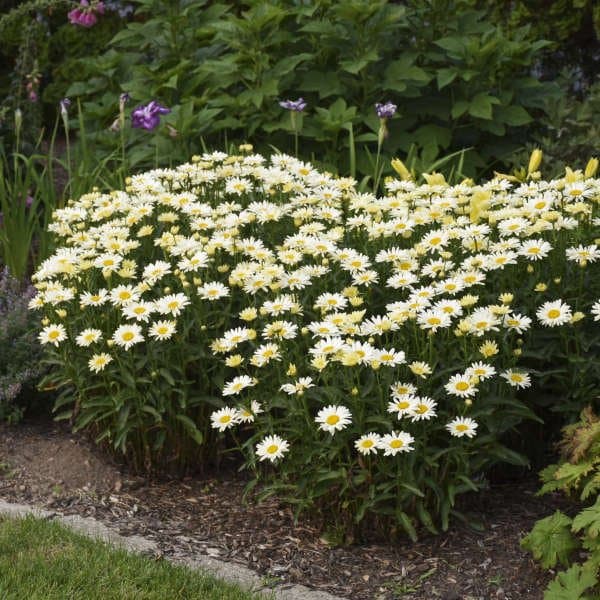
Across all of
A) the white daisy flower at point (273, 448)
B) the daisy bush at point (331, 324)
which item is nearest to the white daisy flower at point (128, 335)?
the daisy bush at point (331, 324)

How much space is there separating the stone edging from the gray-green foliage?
108 inches

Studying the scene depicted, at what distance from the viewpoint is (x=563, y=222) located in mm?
3721

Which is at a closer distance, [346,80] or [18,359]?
[18,359]

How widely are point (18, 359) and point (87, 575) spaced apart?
157cm

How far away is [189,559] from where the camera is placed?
350cm

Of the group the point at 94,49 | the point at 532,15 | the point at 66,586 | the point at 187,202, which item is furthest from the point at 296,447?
the point at 94,49

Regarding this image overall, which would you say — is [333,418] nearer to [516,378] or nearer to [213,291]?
[516,378]

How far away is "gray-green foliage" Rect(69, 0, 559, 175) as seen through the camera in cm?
597

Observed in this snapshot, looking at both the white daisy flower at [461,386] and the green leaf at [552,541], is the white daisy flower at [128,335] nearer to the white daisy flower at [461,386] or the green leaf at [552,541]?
the white daisy flower at [461,386]

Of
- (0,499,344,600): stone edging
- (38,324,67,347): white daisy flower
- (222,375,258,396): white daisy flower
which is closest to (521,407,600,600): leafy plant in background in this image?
(0,499,344,600): stone edging

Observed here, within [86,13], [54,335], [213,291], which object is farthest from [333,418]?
[86,13]

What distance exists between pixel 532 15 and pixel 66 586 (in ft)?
17.1

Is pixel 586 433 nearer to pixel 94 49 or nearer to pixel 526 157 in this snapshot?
pixel 526 157

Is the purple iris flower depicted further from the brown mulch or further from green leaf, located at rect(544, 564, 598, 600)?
green leaf, located at rect(544, 564, 598, 600)
